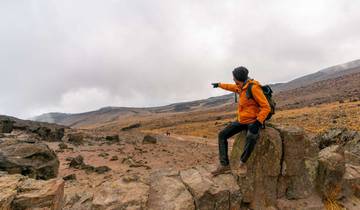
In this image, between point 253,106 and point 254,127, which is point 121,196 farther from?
point 253,106

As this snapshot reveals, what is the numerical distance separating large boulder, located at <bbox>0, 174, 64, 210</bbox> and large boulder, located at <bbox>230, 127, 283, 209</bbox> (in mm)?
6013

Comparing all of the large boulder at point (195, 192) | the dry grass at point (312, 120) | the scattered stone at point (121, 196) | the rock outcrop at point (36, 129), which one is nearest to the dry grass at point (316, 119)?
the dry grass at point (312, 120)

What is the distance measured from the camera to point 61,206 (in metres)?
9.61

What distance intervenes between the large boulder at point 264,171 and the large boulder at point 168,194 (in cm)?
203

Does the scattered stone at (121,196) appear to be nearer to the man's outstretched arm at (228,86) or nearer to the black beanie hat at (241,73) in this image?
the man's outstretched arm at (228,86)

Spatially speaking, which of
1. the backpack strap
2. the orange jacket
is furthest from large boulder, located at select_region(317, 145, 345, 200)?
the backpack strap

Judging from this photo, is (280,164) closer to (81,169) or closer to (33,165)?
(33,165)

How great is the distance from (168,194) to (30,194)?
4204 millimetres

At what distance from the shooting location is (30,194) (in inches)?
346

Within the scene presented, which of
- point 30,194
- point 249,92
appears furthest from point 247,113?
point 30,194

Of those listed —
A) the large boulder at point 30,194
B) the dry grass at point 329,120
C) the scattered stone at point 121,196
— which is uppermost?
the large boulder at point 30,194

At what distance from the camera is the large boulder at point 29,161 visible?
1552 cm

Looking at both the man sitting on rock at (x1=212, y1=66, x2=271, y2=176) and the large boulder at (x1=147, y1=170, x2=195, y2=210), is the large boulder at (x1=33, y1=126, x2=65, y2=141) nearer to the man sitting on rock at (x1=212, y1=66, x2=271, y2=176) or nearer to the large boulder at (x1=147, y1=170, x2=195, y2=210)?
the large boulder at (x1=147, y1=170, x2=195, y2=210)

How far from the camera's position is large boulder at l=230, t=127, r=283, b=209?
1021 centimetres
